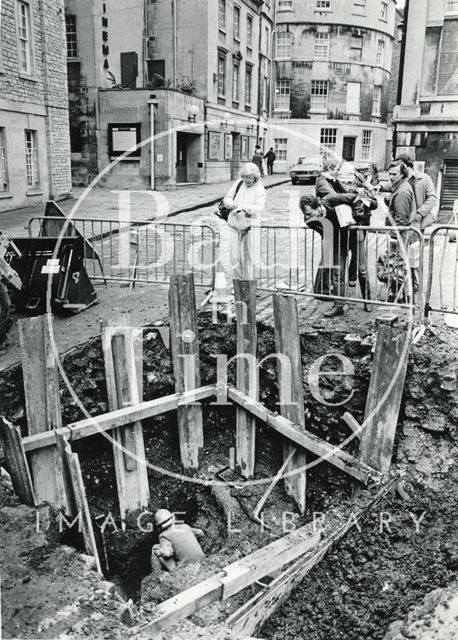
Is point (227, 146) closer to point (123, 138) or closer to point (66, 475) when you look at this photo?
point (123, 138)

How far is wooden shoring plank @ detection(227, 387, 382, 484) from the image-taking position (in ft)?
19.5

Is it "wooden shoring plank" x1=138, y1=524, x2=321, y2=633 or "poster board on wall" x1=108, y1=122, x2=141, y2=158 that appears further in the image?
Result: "poster board on wall" x1=108, y1=122, x2=141, y2=158

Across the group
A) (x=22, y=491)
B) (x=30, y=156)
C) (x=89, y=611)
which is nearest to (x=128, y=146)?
(x=30, y=156)

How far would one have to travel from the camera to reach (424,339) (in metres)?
6.57

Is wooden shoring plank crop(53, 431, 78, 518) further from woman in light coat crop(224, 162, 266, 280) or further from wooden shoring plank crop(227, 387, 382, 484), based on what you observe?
woman in light coat crop(224, 162, 266, 280)

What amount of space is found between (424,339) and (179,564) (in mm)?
3518

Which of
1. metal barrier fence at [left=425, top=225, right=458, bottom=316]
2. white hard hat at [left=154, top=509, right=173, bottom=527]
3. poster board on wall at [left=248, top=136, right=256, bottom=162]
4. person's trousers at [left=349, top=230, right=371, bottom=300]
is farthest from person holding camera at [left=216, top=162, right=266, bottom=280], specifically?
poster board on wall at [left=248, top=136, right=256, bottom=162]

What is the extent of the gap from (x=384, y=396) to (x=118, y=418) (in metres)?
2.75

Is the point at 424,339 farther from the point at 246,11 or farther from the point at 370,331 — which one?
the point at 246,11

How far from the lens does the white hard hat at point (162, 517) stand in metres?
6.60

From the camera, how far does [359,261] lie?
7.95 m

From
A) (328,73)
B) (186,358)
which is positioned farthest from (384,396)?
(328,73)

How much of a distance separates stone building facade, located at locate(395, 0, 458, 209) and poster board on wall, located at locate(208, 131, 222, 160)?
16.9m

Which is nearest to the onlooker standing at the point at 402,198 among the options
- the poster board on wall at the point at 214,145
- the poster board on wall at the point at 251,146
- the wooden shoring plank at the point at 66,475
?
the wooden shoring plank at the point at 66,475
